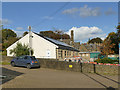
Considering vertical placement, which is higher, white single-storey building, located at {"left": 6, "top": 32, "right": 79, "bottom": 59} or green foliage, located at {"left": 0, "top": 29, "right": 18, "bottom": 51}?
green foliage, located at {"left": 0, "top": 29, "right": 18, "bottom": 51}

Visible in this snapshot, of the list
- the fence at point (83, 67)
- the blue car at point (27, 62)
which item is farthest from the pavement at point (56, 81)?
the blue car at point (27, 62)

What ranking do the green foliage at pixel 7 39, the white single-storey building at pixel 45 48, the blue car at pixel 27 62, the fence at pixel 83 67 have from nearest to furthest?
the fence at pixel 83 67
the blue car at pixel 27 62
the white single-storey building at pixel 45 48
the green foliage at pixel 7 39

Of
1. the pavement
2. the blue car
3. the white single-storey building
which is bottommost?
the pavement

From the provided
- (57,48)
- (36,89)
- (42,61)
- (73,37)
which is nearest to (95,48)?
(73,37)

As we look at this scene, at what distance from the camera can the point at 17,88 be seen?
7902 millimetres

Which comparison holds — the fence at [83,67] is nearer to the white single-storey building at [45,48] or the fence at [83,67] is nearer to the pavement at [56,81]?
the pavement at [56,81]

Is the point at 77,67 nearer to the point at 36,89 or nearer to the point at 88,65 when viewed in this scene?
the point at 88,65

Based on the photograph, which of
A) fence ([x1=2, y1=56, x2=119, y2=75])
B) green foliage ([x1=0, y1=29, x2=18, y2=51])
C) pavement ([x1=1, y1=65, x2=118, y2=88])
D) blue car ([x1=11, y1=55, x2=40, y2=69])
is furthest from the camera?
green foliage ([x1=0, y1=29, x2=18, y2=51])

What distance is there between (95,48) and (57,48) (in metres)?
30.2

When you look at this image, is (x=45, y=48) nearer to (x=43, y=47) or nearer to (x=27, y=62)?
(x=43, y=47)

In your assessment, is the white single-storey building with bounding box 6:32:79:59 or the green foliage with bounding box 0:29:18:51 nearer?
the white single-storey building with bounding box 6:32:79:59

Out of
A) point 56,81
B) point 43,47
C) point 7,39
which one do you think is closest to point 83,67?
point 56,81

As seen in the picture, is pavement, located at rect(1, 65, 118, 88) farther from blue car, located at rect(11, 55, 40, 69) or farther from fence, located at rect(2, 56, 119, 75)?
blue car, located at rect(11, 55, 40, 69)

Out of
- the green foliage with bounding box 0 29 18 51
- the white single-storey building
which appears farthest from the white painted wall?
the green foliage with bounding box 0 29 18 51
